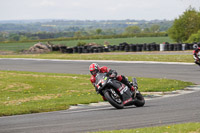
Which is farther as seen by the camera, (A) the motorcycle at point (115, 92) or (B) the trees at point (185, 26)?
(B) the trees at point (185, 26)

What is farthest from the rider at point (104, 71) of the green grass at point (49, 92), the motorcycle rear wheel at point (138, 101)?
the green grass at point (49, 92)

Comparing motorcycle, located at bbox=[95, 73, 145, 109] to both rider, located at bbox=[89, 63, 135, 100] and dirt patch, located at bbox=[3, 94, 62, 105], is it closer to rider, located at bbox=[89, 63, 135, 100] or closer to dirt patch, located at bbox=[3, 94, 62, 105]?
rider, located at bbox=[89, 63, 135, 100]

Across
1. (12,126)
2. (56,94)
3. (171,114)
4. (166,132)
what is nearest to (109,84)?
(171,114)

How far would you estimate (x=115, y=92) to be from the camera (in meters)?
12.7

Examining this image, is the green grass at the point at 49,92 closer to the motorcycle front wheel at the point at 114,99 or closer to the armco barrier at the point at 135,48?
the motorcycle front wheel at the point at 114,99

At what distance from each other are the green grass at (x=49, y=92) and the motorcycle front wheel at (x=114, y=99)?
1957 millimetres

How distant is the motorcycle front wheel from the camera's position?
491 inches

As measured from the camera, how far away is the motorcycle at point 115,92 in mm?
12508

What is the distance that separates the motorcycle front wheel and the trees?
5530cm

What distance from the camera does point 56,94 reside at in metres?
17.8

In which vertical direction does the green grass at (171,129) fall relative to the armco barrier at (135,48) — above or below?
above

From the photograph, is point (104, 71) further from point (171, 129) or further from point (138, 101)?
point (171, 129)

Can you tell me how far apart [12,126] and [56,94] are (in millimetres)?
7387

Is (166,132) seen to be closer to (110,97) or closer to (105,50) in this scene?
(110,97)
